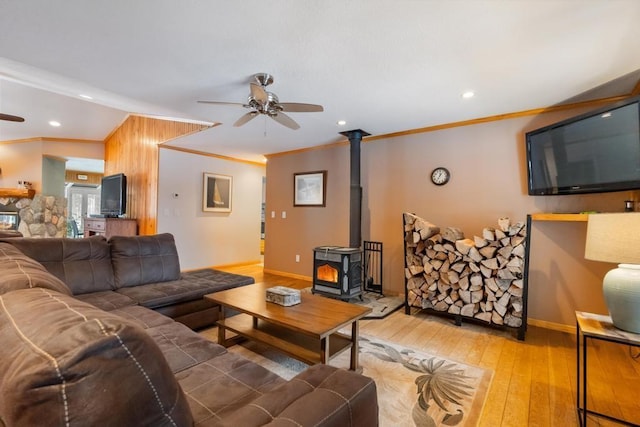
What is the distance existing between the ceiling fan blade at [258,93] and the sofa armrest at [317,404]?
6.36 feet

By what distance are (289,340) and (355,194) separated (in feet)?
7.33

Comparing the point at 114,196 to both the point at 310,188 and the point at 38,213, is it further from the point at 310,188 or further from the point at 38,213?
the point at 310,188

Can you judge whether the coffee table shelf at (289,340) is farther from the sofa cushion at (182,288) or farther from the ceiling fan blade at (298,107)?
the ceiling fan blade at (298,107)

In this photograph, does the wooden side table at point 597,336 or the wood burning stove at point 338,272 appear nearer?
the wooden side table at point 597,336

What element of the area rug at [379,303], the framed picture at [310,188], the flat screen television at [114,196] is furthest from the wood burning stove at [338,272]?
the flat screen television at [114,196]

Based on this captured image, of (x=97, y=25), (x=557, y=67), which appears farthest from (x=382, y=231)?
(x=97, y=25)

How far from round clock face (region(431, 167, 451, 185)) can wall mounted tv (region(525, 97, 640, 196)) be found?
0.85 m

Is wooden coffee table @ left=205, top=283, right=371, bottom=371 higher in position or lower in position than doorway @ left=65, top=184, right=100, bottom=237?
lower

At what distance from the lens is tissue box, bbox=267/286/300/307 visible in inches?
86.5

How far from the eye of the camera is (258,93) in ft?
7.43

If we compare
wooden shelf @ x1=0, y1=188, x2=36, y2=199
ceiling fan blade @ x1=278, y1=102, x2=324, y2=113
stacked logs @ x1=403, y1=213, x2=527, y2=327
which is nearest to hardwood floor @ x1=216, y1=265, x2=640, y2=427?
stacked logs @ x1=403, y1=213, x2=527, y2=327

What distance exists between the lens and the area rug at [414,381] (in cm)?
168

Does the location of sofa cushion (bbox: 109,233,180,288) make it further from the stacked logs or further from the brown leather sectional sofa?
the stacked logs

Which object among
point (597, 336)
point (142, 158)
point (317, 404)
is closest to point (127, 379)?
point (317, 404)
